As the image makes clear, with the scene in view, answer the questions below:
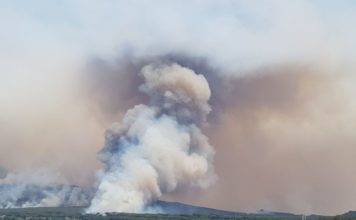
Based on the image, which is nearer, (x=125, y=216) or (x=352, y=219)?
(x=352, y=219)

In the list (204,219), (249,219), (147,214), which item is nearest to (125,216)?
(147,214)

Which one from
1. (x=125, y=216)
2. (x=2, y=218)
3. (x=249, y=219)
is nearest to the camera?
(x=125, y=216)

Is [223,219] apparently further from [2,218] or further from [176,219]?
[2,218]

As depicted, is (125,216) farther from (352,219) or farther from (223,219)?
(352,219)

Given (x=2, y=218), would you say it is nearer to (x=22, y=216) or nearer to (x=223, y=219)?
(x=22, y=216)

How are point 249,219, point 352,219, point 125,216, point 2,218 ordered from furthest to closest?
point 249,219 < point 2,218 < point 125,216 < point 352,219

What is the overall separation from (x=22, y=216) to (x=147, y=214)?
3759 centimetres

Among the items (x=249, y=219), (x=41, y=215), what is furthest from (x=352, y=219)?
(x=41, y=215)

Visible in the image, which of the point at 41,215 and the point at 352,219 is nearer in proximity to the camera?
the point at 352,219

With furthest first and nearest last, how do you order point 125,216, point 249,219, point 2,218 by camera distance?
1. point 249,219
2. point 2,218
3. point 125,216

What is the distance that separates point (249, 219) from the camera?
199 metres

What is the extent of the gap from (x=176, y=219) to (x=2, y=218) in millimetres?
48559

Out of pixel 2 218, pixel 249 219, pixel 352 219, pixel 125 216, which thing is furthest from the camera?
pixel 249 219

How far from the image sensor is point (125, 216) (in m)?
162
